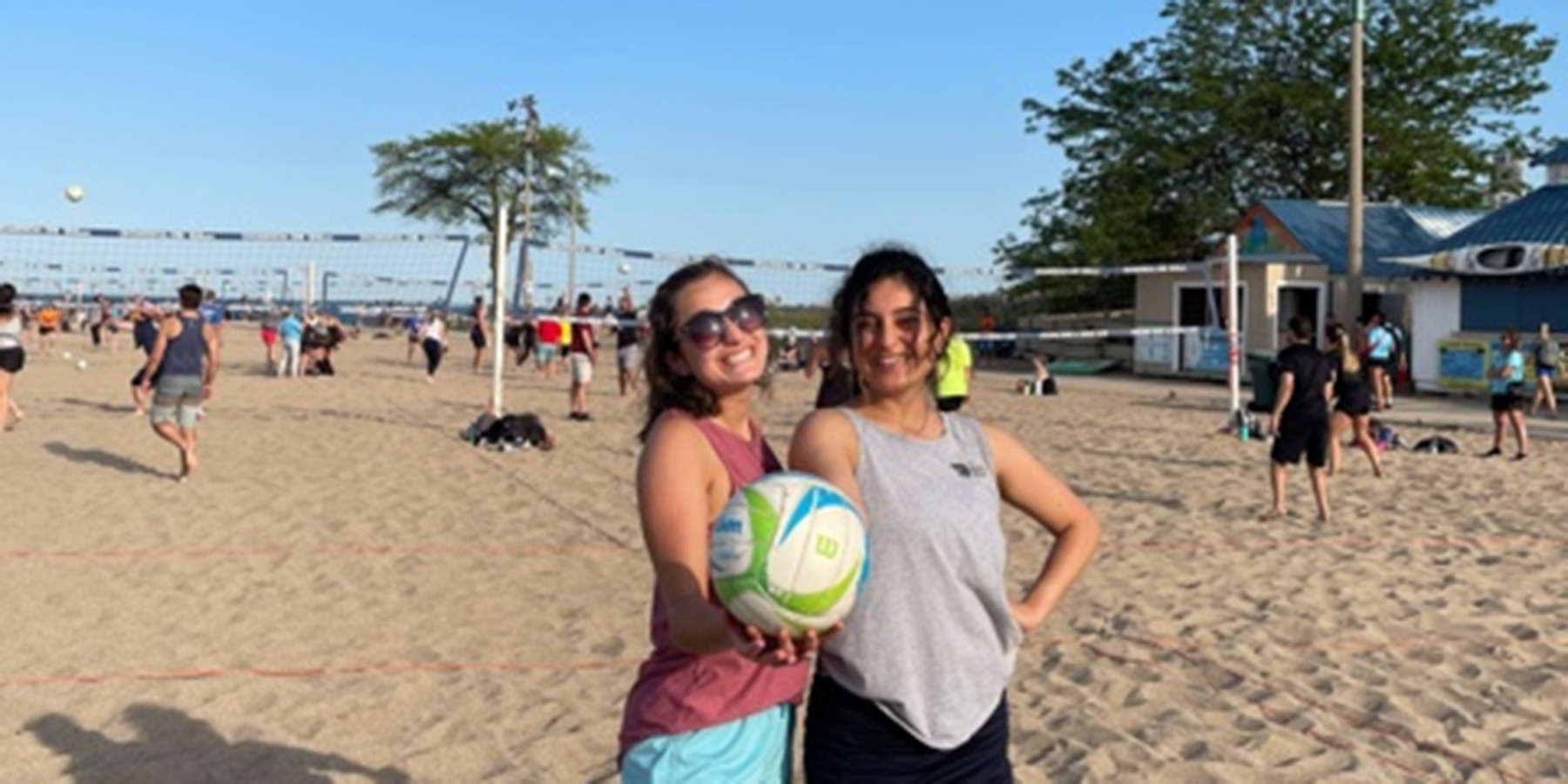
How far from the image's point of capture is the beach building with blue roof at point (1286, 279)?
23766 mm

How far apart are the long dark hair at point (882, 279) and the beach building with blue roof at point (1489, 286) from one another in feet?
63.1

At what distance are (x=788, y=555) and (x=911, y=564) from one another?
0.29 meters

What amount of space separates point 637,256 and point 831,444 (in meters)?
11.8

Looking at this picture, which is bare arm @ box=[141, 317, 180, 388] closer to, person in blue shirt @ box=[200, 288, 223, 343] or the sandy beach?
person in blue shirt @ box=[200, 288, 223, 343]

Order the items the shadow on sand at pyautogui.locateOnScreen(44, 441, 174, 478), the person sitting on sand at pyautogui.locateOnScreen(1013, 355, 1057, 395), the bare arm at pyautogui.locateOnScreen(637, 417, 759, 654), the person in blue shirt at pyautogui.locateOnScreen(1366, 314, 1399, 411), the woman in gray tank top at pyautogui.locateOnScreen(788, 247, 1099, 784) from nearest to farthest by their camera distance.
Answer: the bare arm at pyautogui.locateOnScreen(637, 417, 759, 654) → the woman in gray tank top at pyautogui.locateOnScreen(788, 247, 1099, 784) → the shadow on sand at pyautogui.locateOnScreen(44, 441, 174, 478) → the person in blue shirt at pyautogui.locateOnScreen(1366, 314, 1399, 411) → the person sitting on sand at pyautogui.locateOnScreen(1013, 355, 1057, 395)

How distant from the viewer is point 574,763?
3885mm

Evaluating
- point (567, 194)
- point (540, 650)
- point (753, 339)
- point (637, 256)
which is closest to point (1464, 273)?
point (637, 256)

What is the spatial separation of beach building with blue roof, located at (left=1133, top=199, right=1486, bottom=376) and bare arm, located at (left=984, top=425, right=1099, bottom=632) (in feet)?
71.9

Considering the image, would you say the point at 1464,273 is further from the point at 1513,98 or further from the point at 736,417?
the point at 736,417

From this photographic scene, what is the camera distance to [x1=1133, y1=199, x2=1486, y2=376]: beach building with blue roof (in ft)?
78.0

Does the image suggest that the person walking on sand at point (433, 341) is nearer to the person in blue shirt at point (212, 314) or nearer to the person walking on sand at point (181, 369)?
the person in blue shirt at point (212, 314)

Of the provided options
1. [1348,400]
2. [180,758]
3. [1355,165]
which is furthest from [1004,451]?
[1355,165]

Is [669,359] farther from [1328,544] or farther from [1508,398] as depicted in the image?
[1508,398]

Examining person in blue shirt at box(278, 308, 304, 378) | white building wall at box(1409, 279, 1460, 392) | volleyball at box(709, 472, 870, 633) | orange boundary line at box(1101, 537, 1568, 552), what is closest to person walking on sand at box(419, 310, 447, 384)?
person in blue shirt at box(278, 308, 304, 378)
